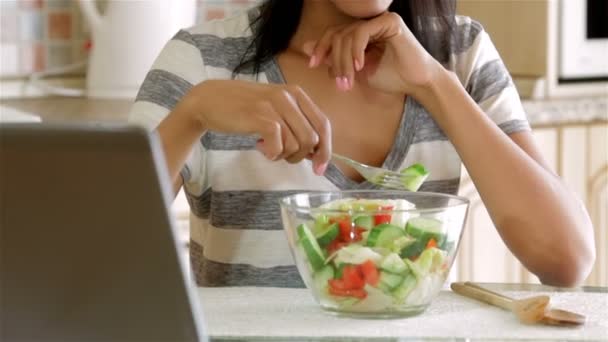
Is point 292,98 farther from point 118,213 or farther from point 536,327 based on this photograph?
point 118,213

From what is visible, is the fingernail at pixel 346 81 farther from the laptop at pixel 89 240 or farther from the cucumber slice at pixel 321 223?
the laptop at pixel 89 240

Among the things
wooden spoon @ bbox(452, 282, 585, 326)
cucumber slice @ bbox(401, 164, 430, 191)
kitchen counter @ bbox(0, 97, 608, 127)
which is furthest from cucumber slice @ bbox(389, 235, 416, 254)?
kitchen counter @ bbox(0, 97, 608, 127)

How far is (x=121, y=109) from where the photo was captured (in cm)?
209

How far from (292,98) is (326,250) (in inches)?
6.9

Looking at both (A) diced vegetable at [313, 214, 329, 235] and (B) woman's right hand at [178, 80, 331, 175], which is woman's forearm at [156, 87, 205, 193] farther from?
(A) diced vegetable at [313, 214, 329, 235]

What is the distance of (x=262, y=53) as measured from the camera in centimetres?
142

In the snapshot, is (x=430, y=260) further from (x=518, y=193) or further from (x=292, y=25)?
(x=292, y=25)

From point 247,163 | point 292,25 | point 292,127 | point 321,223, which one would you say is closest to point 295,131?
point 292,127

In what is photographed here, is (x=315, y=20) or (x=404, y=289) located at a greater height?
(x=315, y=20)

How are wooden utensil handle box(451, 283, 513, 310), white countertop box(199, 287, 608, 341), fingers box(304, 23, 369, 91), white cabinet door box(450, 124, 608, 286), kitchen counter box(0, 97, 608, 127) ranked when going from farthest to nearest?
white cabinet door box(450, 124, 608, 286)
kitchen counter box(0, 97, 608, 127)
fingers box(304, 23, 369, 91)
wooden utensil handle box(451, 283, 513, 310)
white countertop box(199, 287, 608, 341)

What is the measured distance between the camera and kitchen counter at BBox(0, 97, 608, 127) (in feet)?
6.64

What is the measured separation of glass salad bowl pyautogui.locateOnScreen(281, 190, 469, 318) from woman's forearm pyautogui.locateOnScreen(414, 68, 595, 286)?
33cm

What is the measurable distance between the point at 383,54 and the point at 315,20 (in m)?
0.13

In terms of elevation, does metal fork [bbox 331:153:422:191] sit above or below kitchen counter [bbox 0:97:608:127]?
A: above
